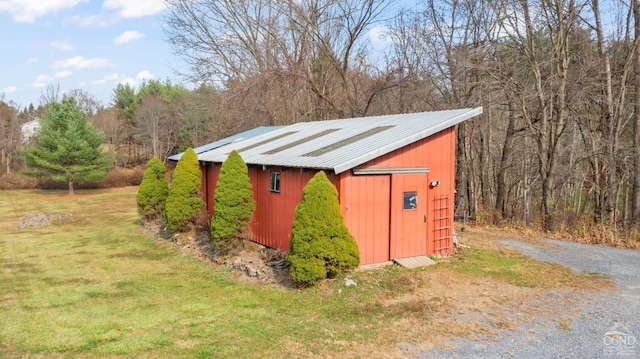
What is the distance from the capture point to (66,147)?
2916 centimetres

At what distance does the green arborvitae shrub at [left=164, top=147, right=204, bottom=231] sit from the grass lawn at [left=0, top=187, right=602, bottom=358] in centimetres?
153

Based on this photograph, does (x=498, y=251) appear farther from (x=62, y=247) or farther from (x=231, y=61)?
(x=231, y=61)

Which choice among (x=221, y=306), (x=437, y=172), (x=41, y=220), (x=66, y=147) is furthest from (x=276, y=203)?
(x=66, y=147)

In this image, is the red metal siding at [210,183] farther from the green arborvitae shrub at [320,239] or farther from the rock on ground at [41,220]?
the rock on ground at [41,220]

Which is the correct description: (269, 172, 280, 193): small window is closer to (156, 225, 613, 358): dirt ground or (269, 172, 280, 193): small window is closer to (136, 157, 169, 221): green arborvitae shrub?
(156, 225, 613, 358): dirt ground

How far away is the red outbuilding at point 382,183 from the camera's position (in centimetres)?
966

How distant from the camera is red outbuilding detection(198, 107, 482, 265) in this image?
966cm

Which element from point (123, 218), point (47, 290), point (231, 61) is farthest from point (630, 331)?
point (231, 61)

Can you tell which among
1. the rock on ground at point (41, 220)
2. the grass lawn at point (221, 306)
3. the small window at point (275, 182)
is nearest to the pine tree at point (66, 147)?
the rock on ground at point (41, 220)

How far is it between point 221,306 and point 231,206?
3940 millimetres

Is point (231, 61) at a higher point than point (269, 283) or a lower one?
higher

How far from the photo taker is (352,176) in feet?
31.5

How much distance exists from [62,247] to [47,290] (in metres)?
5.37

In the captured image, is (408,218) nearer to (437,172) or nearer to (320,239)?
(437,172)
